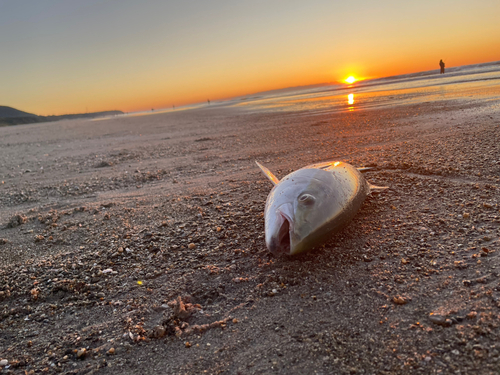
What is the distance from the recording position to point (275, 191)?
329cm

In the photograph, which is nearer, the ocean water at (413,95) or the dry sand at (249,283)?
the dry sand at (249,283)

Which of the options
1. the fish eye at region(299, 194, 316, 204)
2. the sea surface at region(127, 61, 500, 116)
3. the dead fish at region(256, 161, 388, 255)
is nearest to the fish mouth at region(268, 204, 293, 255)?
the dead fish at region(256, 161, 388, 255)

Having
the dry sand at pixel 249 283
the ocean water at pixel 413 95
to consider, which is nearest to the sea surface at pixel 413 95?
the ocean water at pixel 413 95

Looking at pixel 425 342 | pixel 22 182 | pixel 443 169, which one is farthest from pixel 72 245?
pixel 443 169

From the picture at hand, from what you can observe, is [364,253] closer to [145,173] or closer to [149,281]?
[149,281]

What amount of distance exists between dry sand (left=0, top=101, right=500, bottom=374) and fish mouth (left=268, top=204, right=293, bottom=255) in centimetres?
16

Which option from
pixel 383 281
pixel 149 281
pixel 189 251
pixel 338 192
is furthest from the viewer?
pixel 189 251

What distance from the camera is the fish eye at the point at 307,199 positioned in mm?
2805

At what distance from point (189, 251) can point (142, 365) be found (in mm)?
1437

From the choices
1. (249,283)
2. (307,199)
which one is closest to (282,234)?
(307,199)

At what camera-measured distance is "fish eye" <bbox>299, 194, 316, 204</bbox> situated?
280 centimetres

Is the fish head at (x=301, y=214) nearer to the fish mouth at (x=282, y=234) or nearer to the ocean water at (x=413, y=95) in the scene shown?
the fish mouth at (x=282, y=234)

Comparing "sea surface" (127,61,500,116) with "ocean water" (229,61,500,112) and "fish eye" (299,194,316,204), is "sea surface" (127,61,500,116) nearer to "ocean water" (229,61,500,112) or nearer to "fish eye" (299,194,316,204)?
"ocean water" (229,61,500,112)

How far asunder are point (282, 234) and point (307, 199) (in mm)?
404
